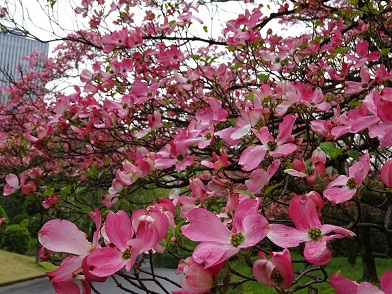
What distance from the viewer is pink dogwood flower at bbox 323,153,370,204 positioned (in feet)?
3.14

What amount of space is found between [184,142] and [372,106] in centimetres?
64

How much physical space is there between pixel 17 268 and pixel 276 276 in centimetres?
1233

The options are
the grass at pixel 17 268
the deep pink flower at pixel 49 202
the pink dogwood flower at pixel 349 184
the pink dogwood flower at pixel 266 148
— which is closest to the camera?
the pink dogwood flower at pixel 349 184

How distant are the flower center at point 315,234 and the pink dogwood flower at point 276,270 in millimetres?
90

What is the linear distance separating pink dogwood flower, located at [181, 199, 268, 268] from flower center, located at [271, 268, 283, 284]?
0.19 ft

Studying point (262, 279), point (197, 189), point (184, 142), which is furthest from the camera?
point (184, 142)

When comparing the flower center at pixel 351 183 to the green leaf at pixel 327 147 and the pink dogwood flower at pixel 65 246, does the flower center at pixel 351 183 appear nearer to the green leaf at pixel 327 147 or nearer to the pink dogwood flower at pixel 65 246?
the green leaf at pixel 327 147

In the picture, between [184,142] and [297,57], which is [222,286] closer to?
[184,142]

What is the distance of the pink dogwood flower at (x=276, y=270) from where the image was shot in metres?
0.66

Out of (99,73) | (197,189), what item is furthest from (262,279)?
(99,73)

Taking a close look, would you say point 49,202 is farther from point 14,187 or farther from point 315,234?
point 315,234

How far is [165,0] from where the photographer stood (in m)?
3.53

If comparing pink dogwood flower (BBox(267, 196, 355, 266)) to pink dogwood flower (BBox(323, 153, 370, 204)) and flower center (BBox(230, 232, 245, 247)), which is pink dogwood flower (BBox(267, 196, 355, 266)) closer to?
flower center (BBox(230, 232, 245, 247))

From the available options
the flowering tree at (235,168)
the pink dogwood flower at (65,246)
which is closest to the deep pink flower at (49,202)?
the flowering tree at (235,168)
